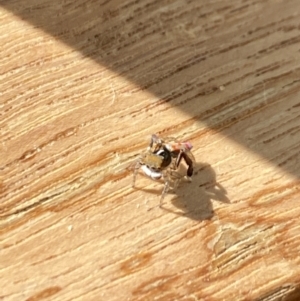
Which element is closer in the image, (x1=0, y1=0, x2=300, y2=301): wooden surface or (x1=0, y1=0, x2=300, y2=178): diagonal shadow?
(x1=0, y1=0, x2=300, y2=301): wooden surface

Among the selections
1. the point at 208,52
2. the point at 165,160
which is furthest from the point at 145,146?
the point at 208,52

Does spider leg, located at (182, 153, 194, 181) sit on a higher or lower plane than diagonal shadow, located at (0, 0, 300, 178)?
lower

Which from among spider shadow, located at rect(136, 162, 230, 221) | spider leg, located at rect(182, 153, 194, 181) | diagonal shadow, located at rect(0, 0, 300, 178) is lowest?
spider shadow, located at rect(136, 162, 230, 221)

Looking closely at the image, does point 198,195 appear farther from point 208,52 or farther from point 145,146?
point 208,52

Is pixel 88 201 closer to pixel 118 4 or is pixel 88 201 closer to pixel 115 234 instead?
pixel 115 234

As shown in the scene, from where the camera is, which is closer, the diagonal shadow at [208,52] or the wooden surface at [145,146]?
the wooden surface at [145,146]

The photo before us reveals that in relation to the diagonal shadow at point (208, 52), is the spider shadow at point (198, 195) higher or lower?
lower

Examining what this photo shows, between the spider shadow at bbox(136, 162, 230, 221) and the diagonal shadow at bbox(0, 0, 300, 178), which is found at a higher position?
the diagonal shadow at bbox(0, 0, 300, 178)

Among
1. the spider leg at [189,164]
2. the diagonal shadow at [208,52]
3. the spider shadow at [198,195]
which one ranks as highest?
the diagonal shadow at [208,52]
